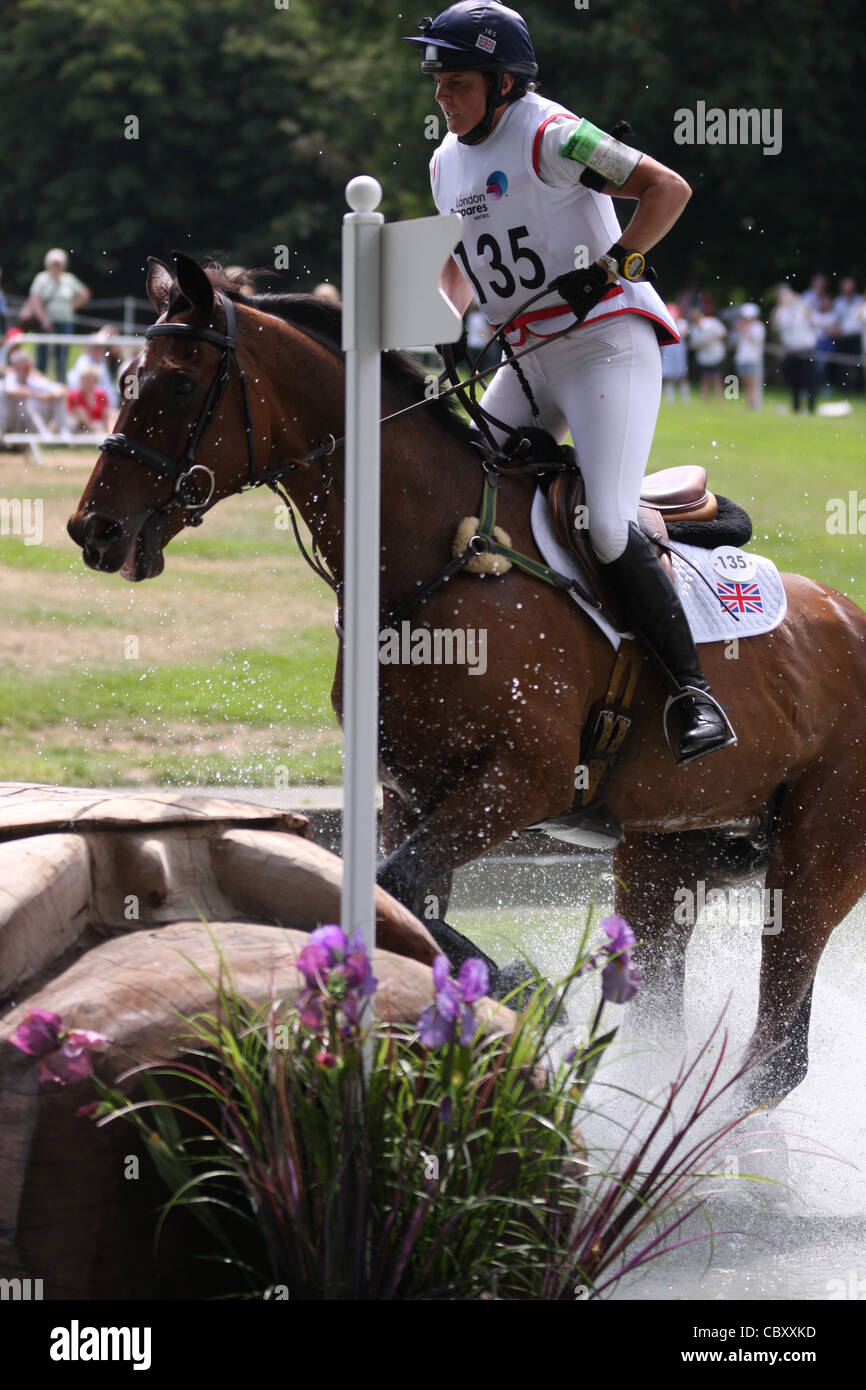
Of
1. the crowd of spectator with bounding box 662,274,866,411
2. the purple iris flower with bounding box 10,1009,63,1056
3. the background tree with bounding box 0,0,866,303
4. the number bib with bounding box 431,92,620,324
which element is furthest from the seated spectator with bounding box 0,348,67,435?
the background tree with bounding box 0,0,866,303

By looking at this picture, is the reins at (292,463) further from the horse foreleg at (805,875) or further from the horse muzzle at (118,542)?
the horse foreleg at (805,875)

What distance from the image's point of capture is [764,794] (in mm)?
5301

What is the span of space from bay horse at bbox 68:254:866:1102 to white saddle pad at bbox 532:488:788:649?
0.16 feet

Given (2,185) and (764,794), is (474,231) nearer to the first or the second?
(764,794)

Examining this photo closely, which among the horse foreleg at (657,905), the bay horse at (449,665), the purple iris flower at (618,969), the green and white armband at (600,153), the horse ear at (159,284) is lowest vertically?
the horse foreleg at (657,905)

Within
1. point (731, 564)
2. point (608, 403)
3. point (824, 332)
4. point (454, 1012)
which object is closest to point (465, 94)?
point (608, 403)

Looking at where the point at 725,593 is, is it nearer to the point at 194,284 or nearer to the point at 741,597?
the point at 741,597

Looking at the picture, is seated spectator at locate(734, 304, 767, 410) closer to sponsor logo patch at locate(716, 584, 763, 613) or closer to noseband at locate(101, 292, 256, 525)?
sponsor logo patch at locate(716, 584, 763, 613)

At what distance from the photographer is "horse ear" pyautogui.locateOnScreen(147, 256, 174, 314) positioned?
4.54m

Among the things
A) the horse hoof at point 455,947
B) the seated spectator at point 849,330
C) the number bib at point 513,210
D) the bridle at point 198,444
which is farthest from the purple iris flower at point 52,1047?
the seated spectator at point 849,330

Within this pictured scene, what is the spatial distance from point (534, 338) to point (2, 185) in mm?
39815

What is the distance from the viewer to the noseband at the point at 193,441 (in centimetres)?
420
